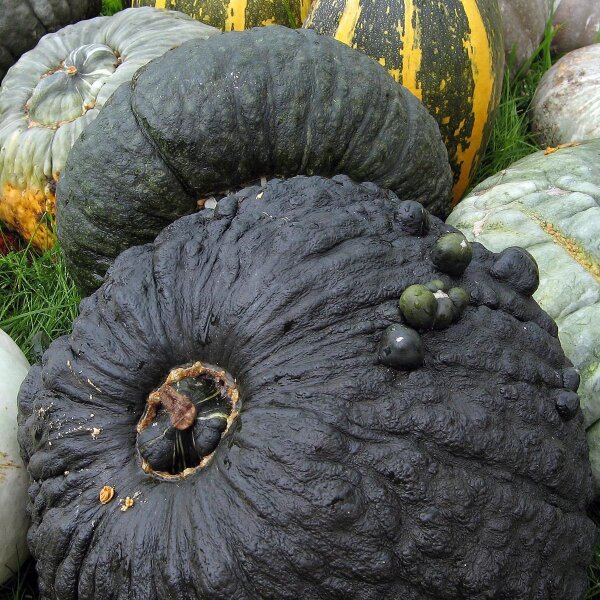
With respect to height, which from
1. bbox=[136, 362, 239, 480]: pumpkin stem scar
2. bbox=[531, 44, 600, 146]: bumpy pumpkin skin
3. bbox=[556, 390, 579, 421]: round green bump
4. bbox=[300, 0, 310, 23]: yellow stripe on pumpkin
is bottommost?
bbox=[531, 44, 600, 146]: bumpy pumpkin skin

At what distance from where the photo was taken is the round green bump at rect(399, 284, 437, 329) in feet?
5.47

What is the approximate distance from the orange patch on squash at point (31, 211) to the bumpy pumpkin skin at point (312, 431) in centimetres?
126

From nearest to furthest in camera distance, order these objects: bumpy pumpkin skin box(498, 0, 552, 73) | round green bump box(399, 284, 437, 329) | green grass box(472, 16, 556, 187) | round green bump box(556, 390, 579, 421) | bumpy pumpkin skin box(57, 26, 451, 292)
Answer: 1. round green bump box(399, 284, 437, 329)
2. round green bump box(556, 390, 579, 421)
3. bumpy pumpkin skin box(57, 26, 451, 292)
4. green grass box(472, 16, 556, 187)
5. bumpy pumpkin skin box(498, 0, 552, 73)

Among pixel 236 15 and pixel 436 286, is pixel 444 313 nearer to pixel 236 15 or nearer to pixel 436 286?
pixel 436 286

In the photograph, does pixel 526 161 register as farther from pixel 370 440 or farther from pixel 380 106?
pixel 370 440

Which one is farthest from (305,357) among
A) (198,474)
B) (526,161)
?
(526,161)

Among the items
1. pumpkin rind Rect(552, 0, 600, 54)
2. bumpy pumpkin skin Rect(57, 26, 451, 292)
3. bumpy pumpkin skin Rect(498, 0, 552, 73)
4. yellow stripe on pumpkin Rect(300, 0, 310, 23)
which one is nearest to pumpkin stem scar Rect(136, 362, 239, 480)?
bumpy pumpkin skin Rect(57, 26, 451, 292)

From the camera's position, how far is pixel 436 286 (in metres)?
1.76

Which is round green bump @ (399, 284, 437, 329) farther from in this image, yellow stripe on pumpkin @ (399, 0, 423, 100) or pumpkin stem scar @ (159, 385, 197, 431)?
yellow stripe on pumpkin @ (399, 0, 423, 100)

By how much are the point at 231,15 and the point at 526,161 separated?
148cm

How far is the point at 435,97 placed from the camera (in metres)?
2.90

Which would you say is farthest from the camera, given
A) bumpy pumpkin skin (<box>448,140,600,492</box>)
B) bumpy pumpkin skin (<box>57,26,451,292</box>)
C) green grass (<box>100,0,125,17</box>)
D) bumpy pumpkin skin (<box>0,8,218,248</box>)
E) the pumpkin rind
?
green grass (<box>100,0,125,17</box>)

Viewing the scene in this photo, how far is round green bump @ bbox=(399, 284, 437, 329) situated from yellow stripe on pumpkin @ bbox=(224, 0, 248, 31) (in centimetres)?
212

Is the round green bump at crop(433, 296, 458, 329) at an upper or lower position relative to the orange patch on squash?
upper
